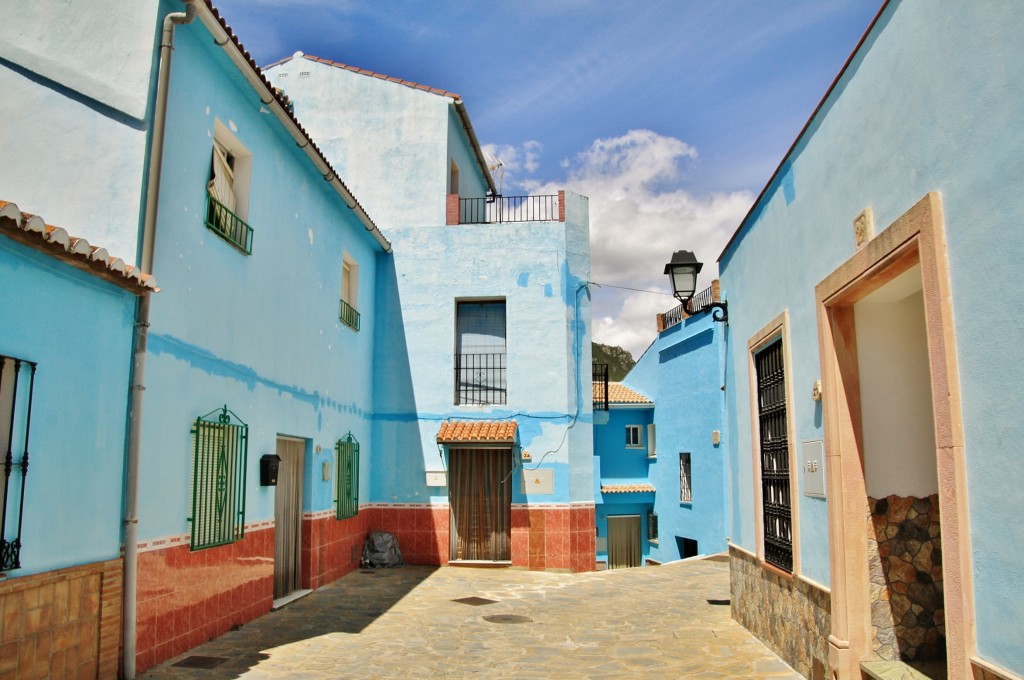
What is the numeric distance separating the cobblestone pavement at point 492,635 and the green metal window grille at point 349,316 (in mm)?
4303

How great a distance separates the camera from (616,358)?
6053 cm

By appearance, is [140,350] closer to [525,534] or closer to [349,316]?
[349,316]

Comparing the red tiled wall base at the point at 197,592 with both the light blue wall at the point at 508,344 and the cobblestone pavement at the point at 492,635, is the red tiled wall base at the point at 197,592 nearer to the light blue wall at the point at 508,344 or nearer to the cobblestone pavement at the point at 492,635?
the cobblestone pavement at the point at 492,635

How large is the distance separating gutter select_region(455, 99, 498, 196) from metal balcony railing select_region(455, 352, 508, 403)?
377cm

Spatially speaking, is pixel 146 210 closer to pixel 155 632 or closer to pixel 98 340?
pixel 98 340

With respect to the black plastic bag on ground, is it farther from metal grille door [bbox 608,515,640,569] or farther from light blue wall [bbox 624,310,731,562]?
metal grille door [bbox 608,515,640,569]

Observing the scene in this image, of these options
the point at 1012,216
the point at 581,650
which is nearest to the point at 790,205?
the point at 1012,216

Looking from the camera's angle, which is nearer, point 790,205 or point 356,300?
point 790,205

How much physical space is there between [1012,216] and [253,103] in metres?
8.24

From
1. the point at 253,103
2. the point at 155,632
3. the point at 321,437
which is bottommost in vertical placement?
the point at 155,632

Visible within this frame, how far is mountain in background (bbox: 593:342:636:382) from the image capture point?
57.3 m

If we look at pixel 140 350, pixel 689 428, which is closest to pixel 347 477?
pixel 140 350

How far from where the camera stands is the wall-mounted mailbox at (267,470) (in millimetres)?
9266

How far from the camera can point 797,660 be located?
6.82 meters
